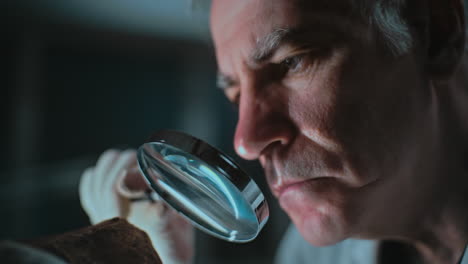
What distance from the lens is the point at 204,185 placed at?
0.64 metres

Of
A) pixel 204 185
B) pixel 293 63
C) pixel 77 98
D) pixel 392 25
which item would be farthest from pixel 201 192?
pixel 77 98

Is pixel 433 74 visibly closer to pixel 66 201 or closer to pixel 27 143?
pixel 66 201

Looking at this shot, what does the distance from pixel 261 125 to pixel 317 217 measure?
0.63 ft

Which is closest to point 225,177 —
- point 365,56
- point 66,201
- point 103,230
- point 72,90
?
point 103,230

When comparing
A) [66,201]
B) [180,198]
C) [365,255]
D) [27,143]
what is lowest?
[66,201]

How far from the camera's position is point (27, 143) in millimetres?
3502

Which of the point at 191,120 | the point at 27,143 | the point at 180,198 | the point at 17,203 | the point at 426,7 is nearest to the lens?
the point at 180,198

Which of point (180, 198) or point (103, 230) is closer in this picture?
point (103, 230)

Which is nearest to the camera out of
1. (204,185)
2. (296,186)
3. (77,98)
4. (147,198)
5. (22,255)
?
(22,255)

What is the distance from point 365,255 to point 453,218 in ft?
0.96

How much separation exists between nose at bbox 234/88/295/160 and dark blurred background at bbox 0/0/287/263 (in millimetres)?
2373

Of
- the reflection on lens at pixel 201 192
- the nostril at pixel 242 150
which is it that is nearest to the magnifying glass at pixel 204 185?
the reflection on lens at pixel 201 192

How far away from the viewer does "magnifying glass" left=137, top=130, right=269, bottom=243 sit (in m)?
0.55

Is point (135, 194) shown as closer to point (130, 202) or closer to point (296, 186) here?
point (130, 202)
